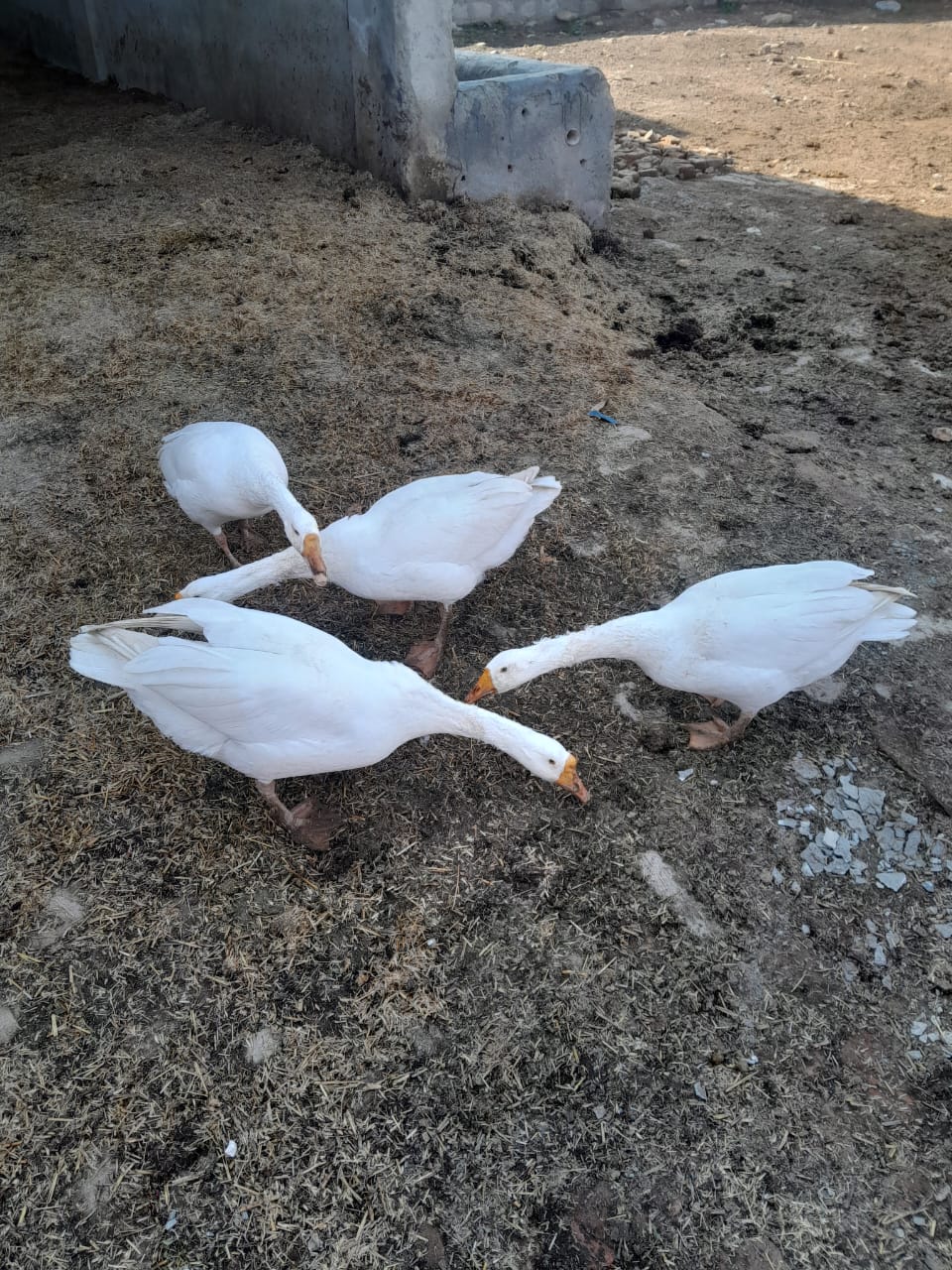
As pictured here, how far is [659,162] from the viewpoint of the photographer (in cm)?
808

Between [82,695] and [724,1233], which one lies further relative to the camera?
[82,695]

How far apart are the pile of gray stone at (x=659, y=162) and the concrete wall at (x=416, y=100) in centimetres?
142

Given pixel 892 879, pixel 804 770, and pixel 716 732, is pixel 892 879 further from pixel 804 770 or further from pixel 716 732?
pixel 716 732

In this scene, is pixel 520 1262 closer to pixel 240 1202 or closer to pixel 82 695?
pixel 240 1202

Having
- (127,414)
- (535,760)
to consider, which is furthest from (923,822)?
(127,414)

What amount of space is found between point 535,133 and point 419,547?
175 inches

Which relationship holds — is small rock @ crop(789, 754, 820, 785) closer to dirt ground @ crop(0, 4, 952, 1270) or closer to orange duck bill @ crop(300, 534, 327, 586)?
dirt ground @ crop(0, 4, 952, 1270)

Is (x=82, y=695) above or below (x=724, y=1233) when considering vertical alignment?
above

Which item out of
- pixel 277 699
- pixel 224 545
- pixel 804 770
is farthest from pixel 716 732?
pixel 224 545

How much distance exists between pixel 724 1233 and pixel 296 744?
63.5 inches

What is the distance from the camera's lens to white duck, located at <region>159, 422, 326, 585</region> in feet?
10.3

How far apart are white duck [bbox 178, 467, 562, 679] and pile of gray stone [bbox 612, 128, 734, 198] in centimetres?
548

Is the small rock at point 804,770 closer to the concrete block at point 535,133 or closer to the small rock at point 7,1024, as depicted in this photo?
the small rock at point 7,1024

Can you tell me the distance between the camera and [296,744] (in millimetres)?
2457
